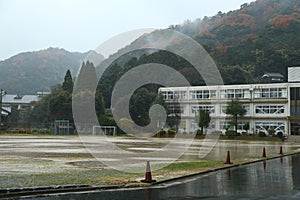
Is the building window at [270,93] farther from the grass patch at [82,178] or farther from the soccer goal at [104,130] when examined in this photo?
the grass patch at [82,178]

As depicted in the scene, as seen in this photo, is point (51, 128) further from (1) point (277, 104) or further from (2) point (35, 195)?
(2) point (35, 195)

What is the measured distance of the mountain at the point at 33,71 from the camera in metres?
117

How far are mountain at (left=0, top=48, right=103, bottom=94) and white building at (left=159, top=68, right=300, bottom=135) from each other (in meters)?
53.2

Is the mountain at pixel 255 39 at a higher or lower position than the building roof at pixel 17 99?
higher

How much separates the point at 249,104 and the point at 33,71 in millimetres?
84607

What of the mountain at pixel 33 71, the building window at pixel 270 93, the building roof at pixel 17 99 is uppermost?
the mountain at pixel 33 71

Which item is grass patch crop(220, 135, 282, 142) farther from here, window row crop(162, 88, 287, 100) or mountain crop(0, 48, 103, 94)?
mountain crop(0, 48, 103, 94)

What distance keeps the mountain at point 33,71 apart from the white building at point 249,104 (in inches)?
2093

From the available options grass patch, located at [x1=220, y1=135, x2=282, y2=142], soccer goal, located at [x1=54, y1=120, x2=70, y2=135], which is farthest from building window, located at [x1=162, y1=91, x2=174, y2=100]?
soccer goal, located at [x1=54, y1=120, x2=70, y2=135]

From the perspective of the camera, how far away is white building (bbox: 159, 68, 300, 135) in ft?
180

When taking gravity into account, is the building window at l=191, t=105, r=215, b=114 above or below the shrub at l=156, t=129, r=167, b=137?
above

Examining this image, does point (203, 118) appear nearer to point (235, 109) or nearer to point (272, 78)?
point (235, 109)

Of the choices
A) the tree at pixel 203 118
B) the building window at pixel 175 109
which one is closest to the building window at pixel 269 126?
the tree at pixel 203 118

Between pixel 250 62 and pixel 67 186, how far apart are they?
79342 millimetres
